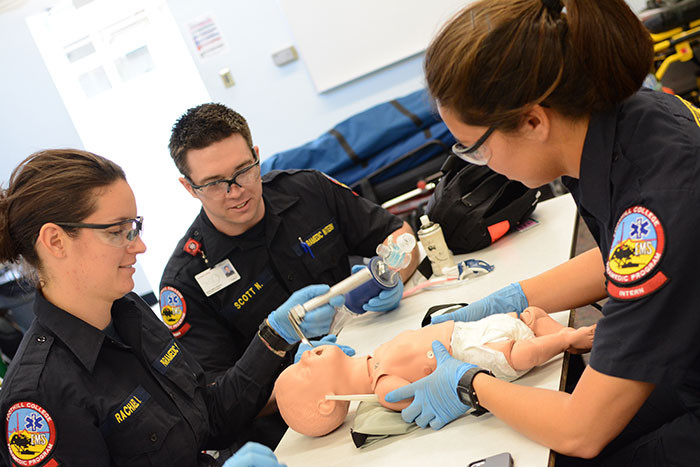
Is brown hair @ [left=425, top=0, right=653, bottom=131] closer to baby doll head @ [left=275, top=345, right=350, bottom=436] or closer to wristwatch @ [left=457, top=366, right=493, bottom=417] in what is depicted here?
wristwatch @ [left=457, top=366, right=493, bottom=417]

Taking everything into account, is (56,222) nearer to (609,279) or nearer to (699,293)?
(609,279)

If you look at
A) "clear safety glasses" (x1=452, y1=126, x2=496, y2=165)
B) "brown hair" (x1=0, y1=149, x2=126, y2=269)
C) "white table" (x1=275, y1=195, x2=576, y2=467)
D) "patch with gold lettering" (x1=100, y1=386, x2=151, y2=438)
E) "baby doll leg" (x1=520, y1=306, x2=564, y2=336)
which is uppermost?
"brown hair" (x1=0, y1=149, x2=126, y2=269)

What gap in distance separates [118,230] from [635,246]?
1388 mm

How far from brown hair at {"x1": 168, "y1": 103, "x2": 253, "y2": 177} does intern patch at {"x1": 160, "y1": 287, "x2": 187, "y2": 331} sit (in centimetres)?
49

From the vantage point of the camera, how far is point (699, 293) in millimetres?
1000

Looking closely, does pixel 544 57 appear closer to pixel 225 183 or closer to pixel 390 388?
pixel 390 388

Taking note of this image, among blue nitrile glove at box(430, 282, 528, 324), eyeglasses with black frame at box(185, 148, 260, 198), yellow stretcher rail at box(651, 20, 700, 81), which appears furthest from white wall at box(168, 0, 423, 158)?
blue nitrile glove at box(430, 282, 528, 324)

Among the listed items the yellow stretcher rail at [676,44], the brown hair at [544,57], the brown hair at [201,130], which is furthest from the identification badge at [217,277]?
the yellow stretcher rail at [676,44]

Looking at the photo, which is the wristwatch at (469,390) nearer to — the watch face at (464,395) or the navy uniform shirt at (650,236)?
the watch face at (464,395)

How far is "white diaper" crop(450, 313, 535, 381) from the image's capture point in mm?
1484

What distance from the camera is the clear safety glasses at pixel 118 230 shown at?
167 cm

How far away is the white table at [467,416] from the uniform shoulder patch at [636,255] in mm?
385

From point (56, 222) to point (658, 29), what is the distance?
170 inches

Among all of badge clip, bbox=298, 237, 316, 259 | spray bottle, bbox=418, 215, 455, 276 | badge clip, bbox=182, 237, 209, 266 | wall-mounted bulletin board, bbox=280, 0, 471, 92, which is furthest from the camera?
wall-mounted bulletin board, bbox=280, 0, 471, 92
